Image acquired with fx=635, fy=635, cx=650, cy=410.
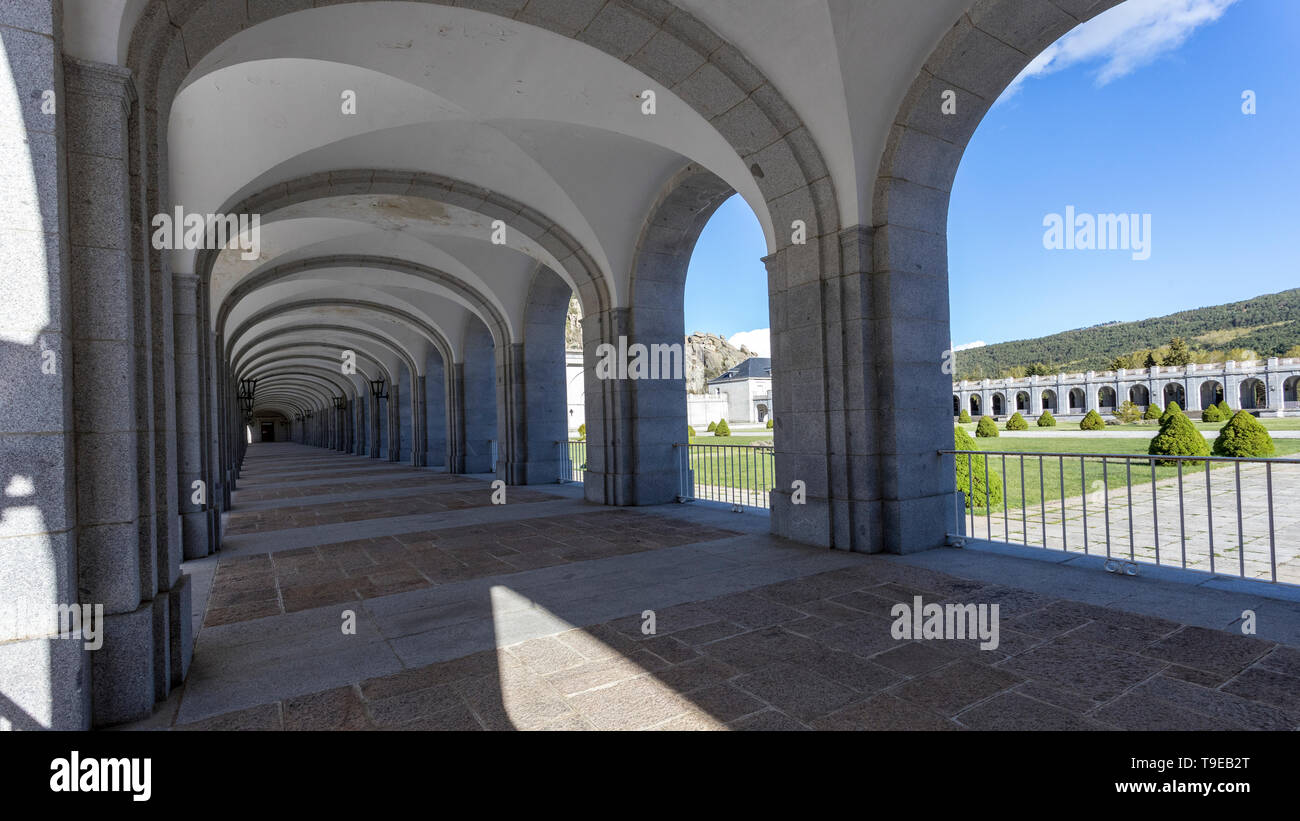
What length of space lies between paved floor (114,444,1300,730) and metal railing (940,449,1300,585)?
69 cm

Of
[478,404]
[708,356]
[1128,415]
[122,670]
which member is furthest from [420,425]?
[708,356]

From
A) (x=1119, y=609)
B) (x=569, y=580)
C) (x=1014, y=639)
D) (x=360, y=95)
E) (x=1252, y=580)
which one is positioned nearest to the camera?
(x=1014, y=639)

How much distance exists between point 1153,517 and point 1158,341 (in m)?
134

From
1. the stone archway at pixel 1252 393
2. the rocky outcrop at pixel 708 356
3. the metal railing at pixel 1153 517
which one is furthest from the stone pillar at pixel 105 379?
the rocky outcrop at pixel 708 356

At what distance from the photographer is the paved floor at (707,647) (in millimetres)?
2982

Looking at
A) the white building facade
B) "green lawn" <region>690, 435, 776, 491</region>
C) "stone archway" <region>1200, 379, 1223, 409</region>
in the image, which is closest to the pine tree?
the white building facade

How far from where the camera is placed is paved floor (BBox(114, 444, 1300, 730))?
117 inches

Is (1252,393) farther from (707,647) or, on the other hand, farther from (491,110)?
(707,647)

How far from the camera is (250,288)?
1327cm

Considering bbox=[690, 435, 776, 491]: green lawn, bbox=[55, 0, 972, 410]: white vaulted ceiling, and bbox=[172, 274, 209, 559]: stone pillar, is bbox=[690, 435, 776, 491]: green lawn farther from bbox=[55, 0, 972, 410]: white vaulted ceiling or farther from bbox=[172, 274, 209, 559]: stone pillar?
bbox=[172, 274, 209, 559]: stone pillar

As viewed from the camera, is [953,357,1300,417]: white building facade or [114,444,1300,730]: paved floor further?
[953,357,1300,417]: white building facade

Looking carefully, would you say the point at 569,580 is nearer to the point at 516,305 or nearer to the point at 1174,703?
the point at 1174,703
